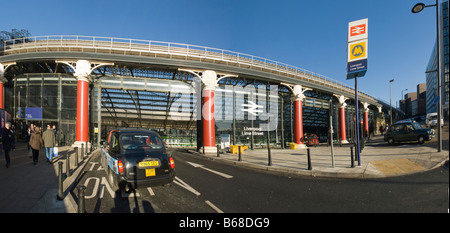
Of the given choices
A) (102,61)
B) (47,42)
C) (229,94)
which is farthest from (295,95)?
(47,42)

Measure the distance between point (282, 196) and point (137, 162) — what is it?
13.2 feet

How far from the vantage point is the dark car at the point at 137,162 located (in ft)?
16.0

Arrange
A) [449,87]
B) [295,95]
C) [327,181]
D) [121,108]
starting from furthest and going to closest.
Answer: [449,87]
[121,108]
[295,95]
[327,181]

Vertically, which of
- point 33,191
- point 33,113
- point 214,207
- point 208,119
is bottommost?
point 214,207

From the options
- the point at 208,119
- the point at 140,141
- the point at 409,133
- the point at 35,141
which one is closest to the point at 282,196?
the point at 140,141

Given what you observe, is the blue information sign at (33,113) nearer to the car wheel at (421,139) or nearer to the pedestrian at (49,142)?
the pedestrian at (49,142)

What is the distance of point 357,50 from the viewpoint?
8.04 meters

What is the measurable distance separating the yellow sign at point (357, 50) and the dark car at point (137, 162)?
867 cm

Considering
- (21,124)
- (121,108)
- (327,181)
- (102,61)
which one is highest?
(102,61)

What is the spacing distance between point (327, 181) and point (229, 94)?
15465 millimetres

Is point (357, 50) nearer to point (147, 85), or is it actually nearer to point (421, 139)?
point (421, 139)

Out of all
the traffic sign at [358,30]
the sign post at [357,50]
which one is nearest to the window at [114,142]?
the sign post at [357,50]

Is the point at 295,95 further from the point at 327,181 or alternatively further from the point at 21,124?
the point at 21,124
